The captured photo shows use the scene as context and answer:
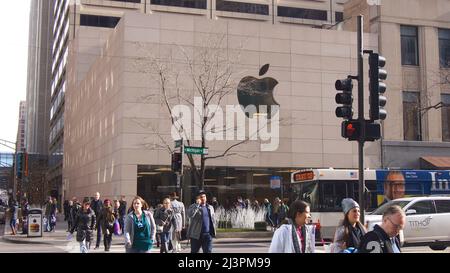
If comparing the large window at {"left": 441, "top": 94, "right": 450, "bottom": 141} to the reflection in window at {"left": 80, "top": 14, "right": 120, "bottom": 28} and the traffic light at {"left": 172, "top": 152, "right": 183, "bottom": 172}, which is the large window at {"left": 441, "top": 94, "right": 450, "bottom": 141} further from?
the reflection in window at {"left": 80, "top": 14, "right": 120, "bottom": 28}

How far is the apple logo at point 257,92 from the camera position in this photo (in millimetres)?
35500

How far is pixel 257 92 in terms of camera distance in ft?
119

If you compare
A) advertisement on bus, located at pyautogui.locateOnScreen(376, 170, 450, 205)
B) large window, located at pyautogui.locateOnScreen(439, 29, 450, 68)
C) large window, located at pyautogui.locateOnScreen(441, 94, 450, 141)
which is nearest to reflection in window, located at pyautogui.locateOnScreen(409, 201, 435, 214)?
advertisement on bus, located at pyautogui.locateOnScreen(376, 170, 450, 205)

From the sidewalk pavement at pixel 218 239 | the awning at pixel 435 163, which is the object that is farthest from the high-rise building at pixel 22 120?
the awning at pixel 435 163

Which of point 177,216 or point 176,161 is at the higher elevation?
point 176,161

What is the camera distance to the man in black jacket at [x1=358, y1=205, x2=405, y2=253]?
12.1 feet

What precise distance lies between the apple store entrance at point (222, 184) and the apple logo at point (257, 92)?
13.0ft

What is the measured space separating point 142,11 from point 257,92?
3270 cm

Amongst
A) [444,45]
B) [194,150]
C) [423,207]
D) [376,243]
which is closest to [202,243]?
[376,243]

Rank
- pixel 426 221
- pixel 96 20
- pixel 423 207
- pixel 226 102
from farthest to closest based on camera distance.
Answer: pixel 96 20
pixel 226 102
pixel 423 207
pixel 426 221

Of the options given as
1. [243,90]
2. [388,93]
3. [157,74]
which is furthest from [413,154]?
[157,74]

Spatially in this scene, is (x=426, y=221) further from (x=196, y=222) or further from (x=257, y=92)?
(x=257, y=92)

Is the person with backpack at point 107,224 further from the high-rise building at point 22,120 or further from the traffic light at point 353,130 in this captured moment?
the traffic light at point 353,130

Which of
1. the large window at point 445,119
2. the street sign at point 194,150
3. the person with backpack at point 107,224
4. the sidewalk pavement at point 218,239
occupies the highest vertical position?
the large window at point 445,119
